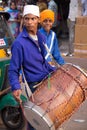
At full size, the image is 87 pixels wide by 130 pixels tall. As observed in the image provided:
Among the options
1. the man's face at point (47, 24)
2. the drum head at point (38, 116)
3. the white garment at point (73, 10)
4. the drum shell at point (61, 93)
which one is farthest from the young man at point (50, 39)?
the white garment at point (73, 10)

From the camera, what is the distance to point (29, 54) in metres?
4.09

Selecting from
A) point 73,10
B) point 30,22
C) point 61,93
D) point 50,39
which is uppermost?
point 30,22

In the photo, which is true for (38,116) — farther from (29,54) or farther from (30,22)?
(30,22)

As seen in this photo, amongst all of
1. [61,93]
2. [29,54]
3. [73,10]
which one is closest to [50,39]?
[29,54]

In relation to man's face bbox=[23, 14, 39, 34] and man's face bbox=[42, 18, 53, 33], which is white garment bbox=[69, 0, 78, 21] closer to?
man's face bbox=[42, 18, 53, 33]

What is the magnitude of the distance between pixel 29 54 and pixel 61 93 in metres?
0.50

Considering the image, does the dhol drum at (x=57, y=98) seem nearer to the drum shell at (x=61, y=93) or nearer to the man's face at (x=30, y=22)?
the drum shell at (x=61, y=93)

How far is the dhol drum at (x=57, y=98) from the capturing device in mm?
3795

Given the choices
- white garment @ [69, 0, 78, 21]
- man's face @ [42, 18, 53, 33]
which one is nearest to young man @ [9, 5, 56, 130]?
man's face @ [42, 18, 53, 33]

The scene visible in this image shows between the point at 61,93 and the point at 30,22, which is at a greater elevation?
the point at 30,22

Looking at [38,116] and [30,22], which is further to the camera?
[30,22]

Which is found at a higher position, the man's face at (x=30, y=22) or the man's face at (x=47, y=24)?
the man's face at (x=30, y=22)

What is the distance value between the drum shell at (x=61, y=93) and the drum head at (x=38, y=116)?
50 mm

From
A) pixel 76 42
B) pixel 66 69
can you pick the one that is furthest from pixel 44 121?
pixel 76 42
